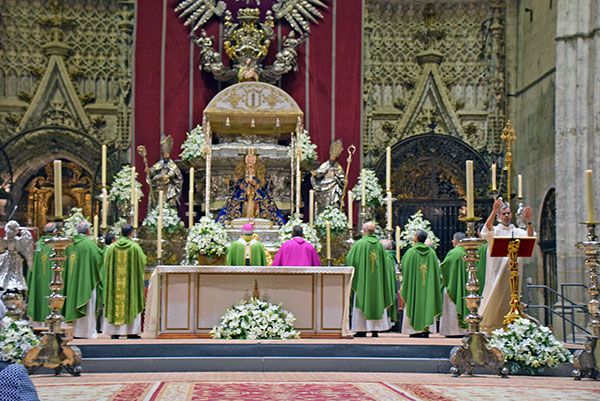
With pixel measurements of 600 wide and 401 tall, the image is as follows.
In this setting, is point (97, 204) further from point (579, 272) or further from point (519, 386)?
point (519, 386)

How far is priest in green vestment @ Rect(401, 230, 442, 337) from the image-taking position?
13.6m

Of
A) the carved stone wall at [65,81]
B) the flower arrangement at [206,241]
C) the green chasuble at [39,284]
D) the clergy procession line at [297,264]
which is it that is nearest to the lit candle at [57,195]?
the flower arrangement at [206,241]

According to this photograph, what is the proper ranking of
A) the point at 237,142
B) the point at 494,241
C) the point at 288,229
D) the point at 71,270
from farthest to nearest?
the point at 237,142, the point at 288,229, the point at 71,270, the point at 494,241

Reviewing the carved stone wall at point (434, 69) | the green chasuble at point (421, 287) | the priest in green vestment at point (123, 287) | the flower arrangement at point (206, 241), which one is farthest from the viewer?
the carved stone wall at point (434, 69)

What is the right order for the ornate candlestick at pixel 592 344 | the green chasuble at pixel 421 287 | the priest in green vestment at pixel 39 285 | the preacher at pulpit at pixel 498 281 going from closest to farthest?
the ornate candlestick at pixel 592 344 → the preacher at pulpit at pixel 498 281 → the green chasuble at pixel 421 287 → the priest in green vestment at pixel 39 285

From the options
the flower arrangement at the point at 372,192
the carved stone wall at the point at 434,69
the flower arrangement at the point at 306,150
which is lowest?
the flower arrangement at the point at 372,192

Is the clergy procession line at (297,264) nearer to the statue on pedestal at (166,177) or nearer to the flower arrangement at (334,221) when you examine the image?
the flower arrangement at (334,221)

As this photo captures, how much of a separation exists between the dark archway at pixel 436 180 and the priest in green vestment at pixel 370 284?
6538 mm

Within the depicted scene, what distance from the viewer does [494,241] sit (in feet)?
35.1

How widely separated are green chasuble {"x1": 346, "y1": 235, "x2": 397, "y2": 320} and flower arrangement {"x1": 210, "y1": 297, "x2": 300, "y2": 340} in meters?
1.57

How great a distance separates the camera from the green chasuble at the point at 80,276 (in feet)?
44.5

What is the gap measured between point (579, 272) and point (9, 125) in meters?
12.1

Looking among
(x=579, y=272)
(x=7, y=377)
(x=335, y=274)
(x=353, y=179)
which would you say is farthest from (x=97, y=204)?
(x=7, y=377)

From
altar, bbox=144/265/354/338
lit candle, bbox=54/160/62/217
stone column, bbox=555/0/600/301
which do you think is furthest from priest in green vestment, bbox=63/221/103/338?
stone column, bbox=555/0/600/301
